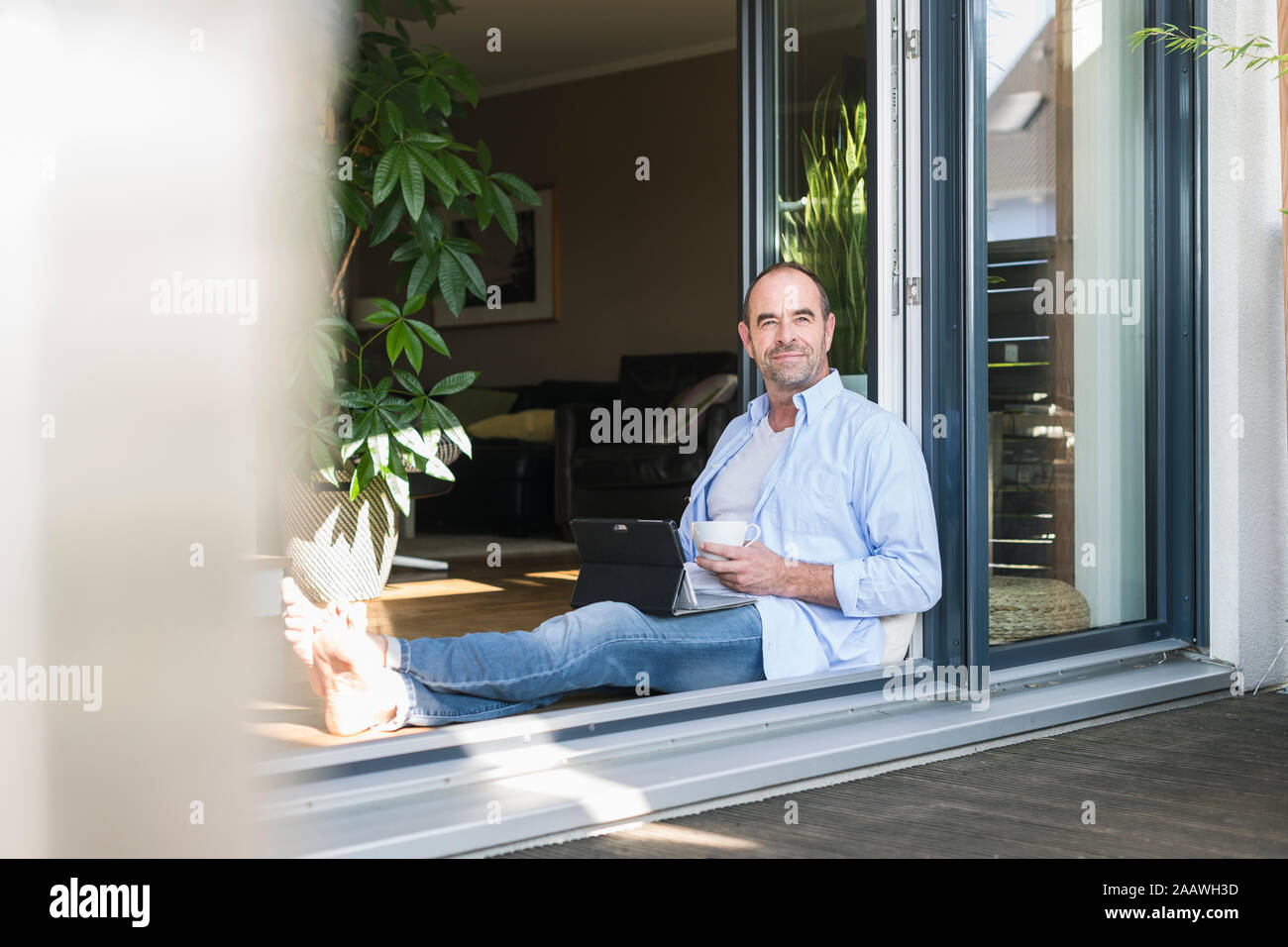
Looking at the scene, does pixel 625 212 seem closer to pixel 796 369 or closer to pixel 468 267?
pixel 468 267

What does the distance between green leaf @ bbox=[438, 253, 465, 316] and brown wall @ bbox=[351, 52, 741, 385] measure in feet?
10.6

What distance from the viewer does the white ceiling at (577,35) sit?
605 cm

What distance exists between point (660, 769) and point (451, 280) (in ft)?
6.45

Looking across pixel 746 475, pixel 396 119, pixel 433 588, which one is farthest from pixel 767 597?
pixel 433 588

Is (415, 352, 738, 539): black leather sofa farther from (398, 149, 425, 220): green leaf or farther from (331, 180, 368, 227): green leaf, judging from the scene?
(398, 149, 425, 220): green leaf

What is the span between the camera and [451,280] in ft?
11.1

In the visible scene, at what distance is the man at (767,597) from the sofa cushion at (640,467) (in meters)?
2.93

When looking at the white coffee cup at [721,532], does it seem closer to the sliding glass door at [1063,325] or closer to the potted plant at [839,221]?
the sliding glass door at [1063,325]

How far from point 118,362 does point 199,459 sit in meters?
0.06

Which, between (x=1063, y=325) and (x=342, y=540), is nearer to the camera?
(x=1063, y=325)

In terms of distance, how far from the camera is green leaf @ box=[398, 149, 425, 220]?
10.5 feet

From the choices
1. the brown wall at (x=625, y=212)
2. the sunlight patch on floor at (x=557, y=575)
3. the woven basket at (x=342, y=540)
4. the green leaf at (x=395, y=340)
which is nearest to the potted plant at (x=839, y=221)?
the green leaf at (x=395, y=340)

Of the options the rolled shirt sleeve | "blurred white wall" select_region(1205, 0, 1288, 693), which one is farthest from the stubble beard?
"blurred white wall" select_region(1205, 0, 1288, 693)
